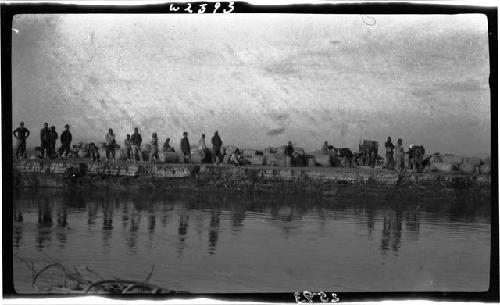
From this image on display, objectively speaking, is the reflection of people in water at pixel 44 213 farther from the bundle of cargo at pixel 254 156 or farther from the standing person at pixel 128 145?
the bundle of cargo at pixel 254 156

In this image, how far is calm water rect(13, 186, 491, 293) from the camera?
4.79 meters

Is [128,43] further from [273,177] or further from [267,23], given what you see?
[273,177]

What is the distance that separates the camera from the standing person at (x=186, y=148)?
5.24 meters

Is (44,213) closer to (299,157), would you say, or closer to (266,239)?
(266,239)

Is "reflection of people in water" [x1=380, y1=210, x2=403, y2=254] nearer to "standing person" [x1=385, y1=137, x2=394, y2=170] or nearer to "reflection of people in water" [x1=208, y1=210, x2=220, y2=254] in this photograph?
"standing person" [x1=385, y1=137, x2=394, y2=170]

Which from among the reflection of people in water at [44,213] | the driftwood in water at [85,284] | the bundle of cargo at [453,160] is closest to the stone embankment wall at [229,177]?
the bundle of cargo at [453,160]

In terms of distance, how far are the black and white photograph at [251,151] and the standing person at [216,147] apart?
0.02m

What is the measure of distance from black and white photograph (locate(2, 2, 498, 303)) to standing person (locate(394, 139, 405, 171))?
1 cm

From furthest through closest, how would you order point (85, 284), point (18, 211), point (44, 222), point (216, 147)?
point (216, 147), point (44, 222), point (18, 211), point (85, 284)

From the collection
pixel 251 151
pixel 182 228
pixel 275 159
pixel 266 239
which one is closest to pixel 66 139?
pixel 182 228

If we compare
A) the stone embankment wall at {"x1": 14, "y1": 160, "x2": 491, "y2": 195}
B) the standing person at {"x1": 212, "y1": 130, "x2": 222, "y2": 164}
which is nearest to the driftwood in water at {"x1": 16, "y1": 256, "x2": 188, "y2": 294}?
the stone embankment wall at {"x1": 14, "y1": 160, "x2": 491, "y2": 195}

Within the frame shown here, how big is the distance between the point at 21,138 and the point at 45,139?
0.25 meters

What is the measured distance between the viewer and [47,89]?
16.5ft

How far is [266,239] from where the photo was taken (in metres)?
5.09
